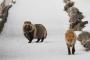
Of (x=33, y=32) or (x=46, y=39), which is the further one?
(x=46, y=39)

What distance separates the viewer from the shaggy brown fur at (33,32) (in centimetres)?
988

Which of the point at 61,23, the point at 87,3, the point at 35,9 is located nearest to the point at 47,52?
the point at 61,23

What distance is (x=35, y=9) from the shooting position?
17.5m

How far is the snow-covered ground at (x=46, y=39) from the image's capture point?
840 cm

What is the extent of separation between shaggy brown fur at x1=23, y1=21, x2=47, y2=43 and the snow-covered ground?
0.13 m

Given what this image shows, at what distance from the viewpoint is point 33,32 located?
10031mm

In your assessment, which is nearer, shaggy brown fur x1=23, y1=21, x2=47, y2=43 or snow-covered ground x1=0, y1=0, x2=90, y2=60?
snow-covered ground x1=0, y1=0, x2=90, y2=60

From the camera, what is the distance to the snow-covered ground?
331 inches

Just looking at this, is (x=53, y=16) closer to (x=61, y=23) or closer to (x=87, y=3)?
(x=61, y=23)

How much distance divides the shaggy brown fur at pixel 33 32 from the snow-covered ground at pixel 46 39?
0.13m

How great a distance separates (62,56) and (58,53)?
1.15 ft

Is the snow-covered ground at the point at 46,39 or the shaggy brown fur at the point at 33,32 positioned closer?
the snow-covered ground at the point at 46,39

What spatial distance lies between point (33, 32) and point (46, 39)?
2.48 ft

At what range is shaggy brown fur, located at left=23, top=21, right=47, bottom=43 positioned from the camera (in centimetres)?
988
